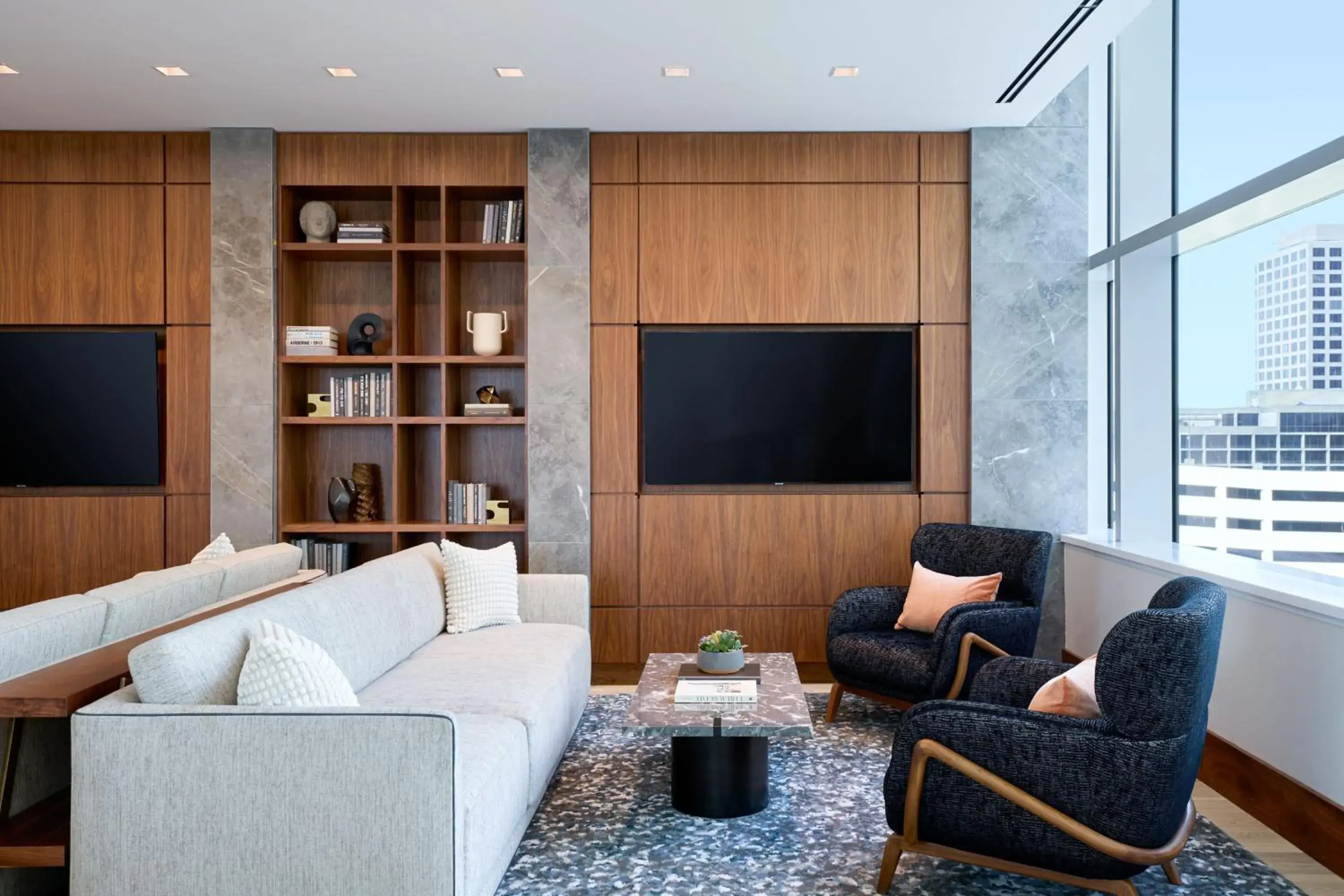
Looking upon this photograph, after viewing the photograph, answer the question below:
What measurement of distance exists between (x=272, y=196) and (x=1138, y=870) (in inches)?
196

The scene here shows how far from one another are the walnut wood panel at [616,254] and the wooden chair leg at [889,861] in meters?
3.20

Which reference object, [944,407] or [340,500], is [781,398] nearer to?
[944,407]

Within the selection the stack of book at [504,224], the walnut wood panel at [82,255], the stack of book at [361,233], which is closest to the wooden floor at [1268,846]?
the stack of book at [504,224]

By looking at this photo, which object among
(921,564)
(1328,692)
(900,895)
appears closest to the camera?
(900,895)

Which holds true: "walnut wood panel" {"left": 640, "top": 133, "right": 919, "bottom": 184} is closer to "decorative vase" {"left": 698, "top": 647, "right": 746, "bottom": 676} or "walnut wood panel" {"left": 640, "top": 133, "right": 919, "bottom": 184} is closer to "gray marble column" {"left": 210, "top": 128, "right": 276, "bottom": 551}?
"gray marble column" {"left": 210, "top": 128, "right": 276, "bottom": 551}

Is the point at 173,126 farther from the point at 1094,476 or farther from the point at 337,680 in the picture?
the point at 1094,476

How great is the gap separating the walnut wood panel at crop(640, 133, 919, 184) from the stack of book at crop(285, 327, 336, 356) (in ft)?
6.43

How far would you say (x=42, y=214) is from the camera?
512 centimetres

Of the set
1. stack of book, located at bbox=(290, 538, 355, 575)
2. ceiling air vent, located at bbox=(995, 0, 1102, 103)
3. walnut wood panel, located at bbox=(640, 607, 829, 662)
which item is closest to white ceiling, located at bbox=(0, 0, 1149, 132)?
ceiling air vent, located at bbox=(995, 0, 1102, 103)

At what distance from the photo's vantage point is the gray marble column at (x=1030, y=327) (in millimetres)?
5055

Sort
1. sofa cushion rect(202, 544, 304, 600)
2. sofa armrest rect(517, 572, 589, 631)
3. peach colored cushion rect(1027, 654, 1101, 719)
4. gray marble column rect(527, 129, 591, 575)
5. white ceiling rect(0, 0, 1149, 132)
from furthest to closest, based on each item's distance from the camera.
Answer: gray marble column rect(527, 129, 591, 575) → sofa armrest rect(517, 572, 589, 631) → white ceiling rect(0, 0, 1149, 132) → sofa cushion rect(202, 544, 304, 600) → peach colored cushion rect(1027, 654, 1101, 719)

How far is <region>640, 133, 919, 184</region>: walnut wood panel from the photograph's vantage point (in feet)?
16.7

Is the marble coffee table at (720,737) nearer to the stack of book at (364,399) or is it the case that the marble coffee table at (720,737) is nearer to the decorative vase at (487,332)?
the decorative vase at (487,332)

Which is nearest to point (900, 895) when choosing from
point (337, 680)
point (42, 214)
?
point (337, 680)
